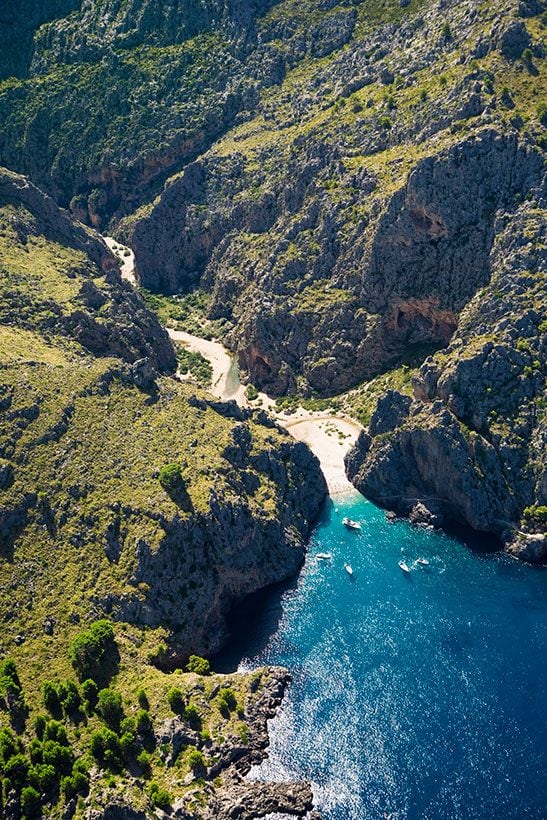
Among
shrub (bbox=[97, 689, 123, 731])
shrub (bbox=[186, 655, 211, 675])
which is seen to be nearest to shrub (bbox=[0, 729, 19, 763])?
shrub (bbox=[97, 689, 123, 731])

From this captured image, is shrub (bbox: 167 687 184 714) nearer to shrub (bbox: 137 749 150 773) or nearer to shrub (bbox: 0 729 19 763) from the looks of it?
shrub (bbox: 137 749 150 773)

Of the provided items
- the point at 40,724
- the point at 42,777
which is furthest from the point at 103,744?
the point at 40,724

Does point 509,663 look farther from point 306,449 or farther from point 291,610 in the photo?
point 306,449

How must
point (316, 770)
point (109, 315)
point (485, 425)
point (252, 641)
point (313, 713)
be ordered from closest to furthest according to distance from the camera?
point (316, 770) < point (313, 713) < point (252, 641) < point (485, 425) < point (109, 315)

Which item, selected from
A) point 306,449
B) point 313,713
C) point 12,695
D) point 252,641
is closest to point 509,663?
point 313,713

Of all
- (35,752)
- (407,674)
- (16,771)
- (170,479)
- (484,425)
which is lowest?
(16,771)

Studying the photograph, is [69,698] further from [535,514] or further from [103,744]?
[535,514]

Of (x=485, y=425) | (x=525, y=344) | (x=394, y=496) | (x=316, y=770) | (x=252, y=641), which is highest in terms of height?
(x=525, y=344)
